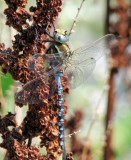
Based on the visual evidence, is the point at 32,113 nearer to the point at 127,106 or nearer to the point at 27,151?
the point at 27,151

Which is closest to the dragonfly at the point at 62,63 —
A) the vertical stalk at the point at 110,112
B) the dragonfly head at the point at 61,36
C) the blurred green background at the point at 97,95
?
the dragonfly head at the point at 61,36

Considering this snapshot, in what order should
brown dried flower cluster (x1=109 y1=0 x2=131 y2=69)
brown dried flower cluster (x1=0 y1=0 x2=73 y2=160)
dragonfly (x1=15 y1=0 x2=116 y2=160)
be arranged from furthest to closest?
brown dried flower cluster (x1=109 y1=0 x2=131 y2=69) < dragonfly (x1=15 y1=0 x2=116 y2=160) < brown dried flower cluster (x1=0 y1=0 x2=73 y2=160)

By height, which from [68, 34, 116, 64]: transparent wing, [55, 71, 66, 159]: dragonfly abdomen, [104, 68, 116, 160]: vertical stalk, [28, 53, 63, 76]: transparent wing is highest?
[104, 68, 116, 160]: vertical stalk

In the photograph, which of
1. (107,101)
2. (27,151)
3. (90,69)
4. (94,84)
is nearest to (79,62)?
(90,69)

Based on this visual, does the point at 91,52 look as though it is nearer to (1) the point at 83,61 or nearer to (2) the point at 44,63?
(1) the point at 83,61

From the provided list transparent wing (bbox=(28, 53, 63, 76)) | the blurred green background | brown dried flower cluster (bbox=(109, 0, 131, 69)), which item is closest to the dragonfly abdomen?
transparent wing (bbox=(28, 53, 63, 76))

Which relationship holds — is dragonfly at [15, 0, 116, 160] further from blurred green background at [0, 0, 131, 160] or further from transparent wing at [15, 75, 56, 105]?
blurred green background at [0, 0, 131, 160]
